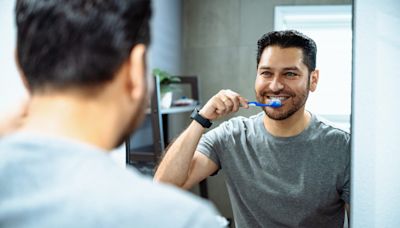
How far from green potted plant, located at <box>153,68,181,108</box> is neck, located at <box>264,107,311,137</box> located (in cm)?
19

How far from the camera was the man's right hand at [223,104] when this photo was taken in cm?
Answer: 67

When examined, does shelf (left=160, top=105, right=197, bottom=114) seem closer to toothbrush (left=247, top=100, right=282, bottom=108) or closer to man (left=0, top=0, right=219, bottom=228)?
toothbrush (left=247, top=100, right=282, bottom=108)

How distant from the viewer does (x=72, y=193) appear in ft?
0.89

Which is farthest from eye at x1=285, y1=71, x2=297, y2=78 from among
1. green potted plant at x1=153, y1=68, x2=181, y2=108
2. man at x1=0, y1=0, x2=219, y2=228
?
man at x1=0, y1=0, x2=219, y2=228

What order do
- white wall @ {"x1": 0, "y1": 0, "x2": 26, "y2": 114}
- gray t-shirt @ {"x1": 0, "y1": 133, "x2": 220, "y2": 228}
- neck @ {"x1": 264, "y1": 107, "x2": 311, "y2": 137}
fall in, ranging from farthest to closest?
neck @ {"x1": 264, "y1": 107, "x2": 311, "y2": 137}, white wall @ {"x1": 0, "y1": 0, "x2": 26, "y2": 114}, gray t-shirt @ {"x1": 0, "y1": 133, "x2": 220, "y2": 228}

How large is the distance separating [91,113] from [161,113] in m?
0.40

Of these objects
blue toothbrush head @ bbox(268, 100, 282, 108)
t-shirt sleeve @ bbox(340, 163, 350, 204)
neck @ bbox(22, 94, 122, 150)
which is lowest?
t-shirt sleeve @ bbox(340, 163, 350, 204)

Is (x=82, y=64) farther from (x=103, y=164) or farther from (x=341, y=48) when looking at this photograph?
(x=341, y=48)

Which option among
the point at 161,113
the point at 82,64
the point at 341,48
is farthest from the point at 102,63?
the point at 341,48

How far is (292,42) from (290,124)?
0.17 meters

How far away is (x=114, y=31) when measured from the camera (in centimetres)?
32

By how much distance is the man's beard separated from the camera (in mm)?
706

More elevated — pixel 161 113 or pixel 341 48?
pixel 341 48

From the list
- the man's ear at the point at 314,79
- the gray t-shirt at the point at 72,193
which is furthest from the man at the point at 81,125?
the man's ear at the point at 314,79
